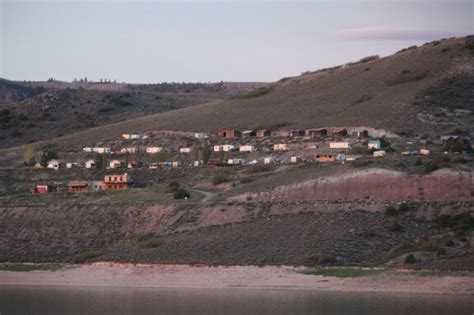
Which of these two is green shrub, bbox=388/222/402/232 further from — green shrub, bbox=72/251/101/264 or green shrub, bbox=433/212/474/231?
green shrub, bbox=72/251/101/264

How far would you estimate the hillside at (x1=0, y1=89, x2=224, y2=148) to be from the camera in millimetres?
125438

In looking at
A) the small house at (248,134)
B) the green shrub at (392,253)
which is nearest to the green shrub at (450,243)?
the green shrub at (392,253)

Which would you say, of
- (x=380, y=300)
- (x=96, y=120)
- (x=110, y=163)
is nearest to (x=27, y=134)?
(x=96, y=120)

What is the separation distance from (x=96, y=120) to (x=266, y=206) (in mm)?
65887

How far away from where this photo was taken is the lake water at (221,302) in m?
51.6

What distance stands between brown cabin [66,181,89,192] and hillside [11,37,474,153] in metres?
23.1

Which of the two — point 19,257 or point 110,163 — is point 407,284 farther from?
point 110,163

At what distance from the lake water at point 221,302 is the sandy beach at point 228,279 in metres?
0.97

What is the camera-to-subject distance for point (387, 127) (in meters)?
98.2

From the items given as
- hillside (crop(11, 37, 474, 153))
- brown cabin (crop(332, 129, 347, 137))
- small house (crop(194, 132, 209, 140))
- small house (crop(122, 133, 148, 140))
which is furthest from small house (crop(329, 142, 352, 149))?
small house (crop(122, 133, 148, 140))

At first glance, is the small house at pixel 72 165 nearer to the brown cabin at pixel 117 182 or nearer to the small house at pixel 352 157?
the brown cabin at pixel 117 182

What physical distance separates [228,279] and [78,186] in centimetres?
2987

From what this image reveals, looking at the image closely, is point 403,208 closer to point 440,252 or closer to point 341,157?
point 440,252

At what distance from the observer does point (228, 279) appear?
5991 cm
